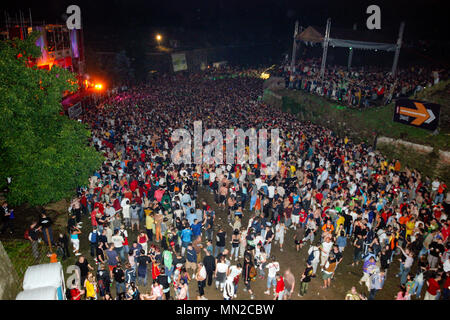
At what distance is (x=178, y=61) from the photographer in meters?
47.3

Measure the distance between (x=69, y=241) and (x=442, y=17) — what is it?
3537cm

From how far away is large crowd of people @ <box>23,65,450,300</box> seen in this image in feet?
26.6

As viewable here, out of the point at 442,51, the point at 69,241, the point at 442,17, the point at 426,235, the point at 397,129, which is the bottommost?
the point at 69,241

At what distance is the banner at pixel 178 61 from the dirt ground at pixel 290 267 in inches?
1481

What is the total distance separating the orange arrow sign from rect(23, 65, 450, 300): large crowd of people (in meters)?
2.69

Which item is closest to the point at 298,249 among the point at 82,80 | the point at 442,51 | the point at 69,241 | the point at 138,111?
the point at 69,241

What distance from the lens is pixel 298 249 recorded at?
416 inches

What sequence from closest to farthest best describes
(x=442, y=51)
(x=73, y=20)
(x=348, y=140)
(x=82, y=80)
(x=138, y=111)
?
(x=348, y=140) → (x=138, y=111) → (x=442, y=51) → (x=82, y=80) → (x=73, y=20)

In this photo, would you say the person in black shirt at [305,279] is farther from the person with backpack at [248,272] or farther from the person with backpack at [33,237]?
the person with backpack at [33,237]

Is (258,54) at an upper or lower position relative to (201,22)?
lower

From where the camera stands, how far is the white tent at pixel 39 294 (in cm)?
656

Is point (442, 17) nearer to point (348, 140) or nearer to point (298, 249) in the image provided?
point (348, 140)

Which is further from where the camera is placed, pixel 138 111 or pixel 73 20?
Answer: pixel 73 20

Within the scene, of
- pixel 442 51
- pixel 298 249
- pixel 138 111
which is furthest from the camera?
pixel 442 51
